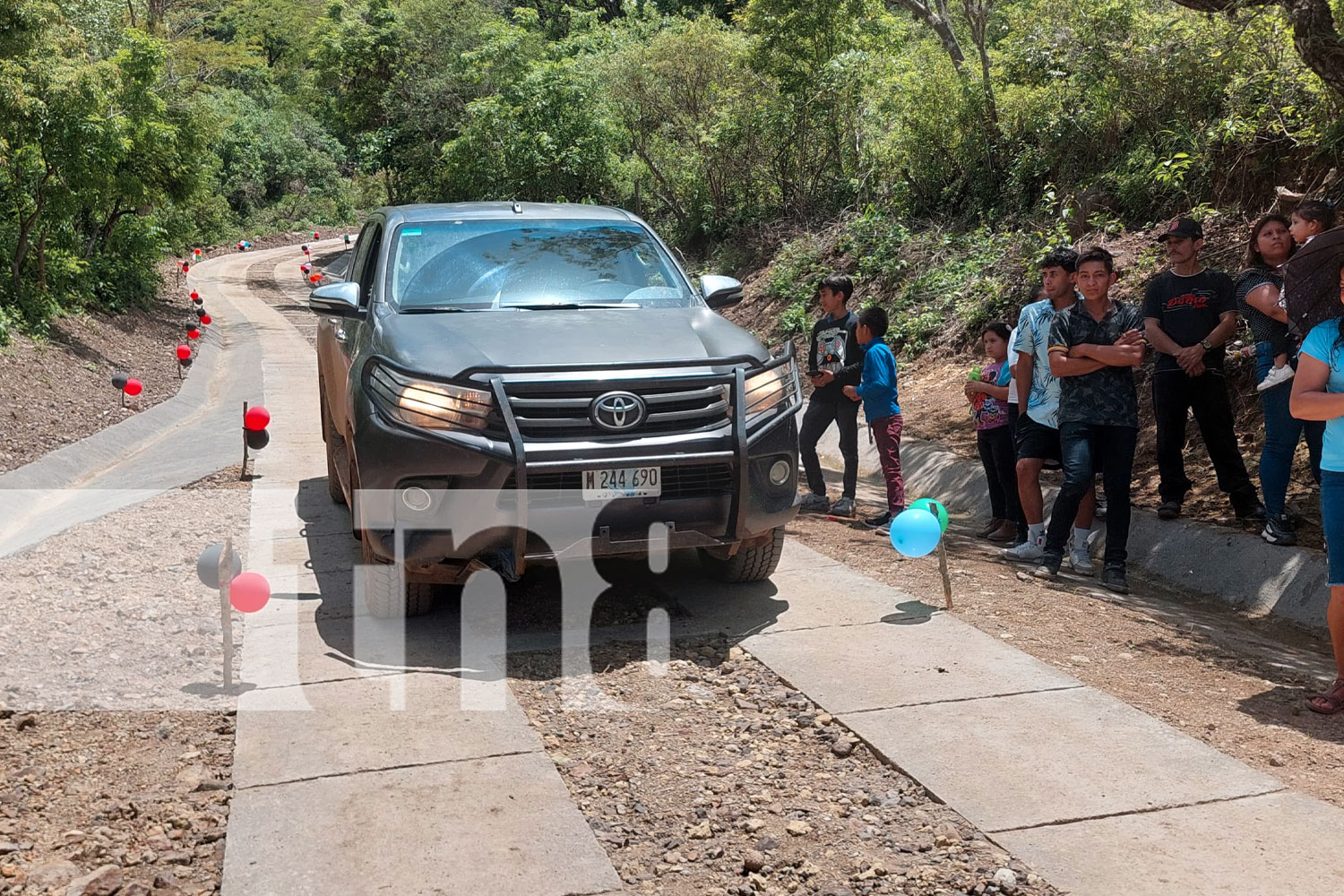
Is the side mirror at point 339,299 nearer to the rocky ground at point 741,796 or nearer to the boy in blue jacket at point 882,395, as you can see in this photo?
the rocky ground at point 741,796

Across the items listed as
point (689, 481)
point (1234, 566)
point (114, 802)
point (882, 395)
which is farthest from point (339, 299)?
point (1234, 566)

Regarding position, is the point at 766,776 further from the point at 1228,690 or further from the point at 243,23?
the point at 243,23

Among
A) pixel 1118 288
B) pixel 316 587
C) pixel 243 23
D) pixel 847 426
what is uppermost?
pixel 243 23

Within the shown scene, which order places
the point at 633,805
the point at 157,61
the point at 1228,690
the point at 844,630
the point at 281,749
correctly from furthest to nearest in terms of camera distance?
the point at 157,61 < the point at 844,630 < the point at 1228,690 < the point at 281,749 < the point at 633,805

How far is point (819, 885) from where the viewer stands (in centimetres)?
364

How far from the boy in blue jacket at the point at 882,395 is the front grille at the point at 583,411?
2700 mm

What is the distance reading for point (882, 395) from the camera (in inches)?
317

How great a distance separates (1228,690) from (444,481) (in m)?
3.32

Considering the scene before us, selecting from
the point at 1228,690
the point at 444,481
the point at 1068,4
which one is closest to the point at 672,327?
the point at 444,481

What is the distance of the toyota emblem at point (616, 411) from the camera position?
5.37 metres

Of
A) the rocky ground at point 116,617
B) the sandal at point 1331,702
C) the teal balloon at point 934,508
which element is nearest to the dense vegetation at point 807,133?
the teal balloon at point 934,508

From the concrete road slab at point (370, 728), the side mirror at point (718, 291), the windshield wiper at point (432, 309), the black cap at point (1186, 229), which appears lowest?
the concrete road slab at point (370, 728)

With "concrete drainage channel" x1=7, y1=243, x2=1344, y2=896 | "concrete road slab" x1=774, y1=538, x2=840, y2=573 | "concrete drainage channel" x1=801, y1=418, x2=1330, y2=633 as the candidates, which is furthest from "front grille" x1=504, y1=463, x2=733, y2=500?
"concrete drainage channel" x1=801, y1=418, x2=1330, y2=633

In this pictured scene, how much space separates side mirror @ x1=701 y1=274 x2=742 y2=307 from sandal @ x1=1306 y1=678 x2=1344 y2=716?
10.8ft
